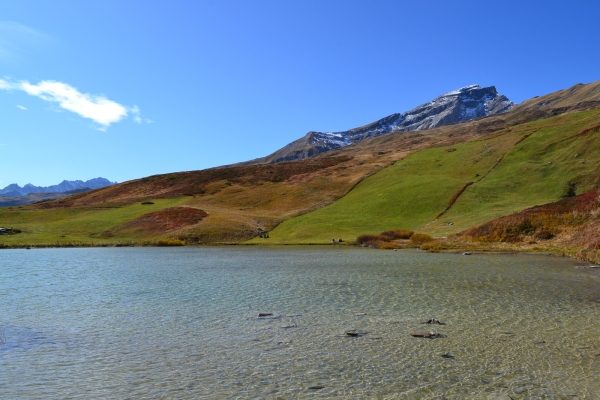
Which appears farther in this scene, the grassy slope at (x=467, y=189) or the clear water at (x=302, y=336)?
the grassy slope at (x=467, y=189)

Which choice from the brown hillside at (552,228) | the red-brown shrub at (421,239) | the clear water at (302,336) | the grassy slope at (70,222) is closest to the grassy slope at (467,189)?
the red-brown shrub at (421,239)

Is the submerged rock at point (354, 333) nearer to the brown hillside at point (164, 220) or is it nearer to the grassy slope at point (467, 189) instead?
the grassy slope at point (467, 189)

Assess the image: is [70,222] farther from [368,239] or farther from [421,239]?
[421,239]

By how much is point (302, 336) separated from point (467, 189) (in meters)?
72.7

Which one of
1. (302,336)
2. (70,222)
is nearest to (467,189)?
(302,336)

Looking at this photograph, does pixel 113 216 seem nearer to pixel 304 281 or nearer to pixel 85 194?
pixel 85 194

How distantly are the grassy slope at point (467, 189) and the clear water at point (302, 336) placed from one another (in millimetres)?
39326

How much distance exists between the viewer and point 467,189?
82.3 m

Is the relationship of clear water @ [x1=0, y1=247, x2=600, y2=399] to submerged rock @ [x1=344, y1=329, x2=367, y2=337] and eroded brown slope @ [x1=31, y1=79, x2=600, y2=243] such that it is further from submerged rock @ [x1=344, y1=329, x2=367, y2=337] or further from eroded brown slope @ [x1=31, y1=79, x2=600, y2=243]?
eroded brown slope @ [x1=31, y1=79, x2=600, y2=243]

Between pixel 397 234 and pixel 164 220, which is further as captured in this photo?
pixel 164 220

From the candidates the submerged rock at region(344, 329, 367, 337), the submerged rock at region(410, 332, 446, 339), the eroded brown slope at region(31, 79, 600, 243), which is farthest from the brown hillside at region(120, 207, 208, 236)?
the submerged rock at region(410, 332, 446, 339)

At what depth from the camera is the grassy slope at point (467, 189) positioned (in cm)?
7175

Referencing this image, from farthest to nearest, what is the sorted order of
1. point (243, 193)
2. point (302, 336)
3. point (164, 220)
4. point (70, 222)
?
point (243, 193)
point (70, 222)
point (164, 220)
point (302, 336)

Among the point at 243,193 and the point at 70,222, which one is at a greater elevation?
the point at 243,193
